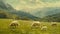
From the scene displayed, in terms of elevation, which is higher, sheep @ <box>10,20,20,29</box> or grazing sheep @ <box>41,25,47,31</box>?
sheep @ <box>10,20,20,29</box>

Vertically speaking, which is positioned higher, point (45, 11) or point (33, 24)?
point (45, 11)

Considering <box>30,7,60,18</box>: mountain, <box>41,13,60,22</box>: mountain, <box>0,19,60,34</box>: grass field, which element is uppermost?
<box>30,7,60,18</box>: mountain

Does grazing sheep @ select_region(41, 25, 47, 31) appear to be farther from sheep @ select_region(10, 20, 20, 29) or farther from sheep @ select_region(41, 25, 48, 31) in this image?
sheep @ select_region(10, 20, 20, 29)

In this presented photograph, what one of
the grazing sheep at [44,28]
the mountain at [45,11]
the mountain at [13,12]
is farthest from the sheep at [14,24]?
the grazing sheep at [44,28]

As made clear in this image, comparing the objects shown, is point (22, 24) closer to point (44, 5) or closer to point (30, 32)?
point (30, 32)

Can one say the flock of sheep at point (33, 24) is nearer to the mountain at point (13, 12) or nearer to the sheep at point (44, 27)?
the sheep at point (44, 27)

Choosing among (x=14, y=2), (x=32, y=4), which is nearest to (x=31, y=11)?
(x=32, y=4)

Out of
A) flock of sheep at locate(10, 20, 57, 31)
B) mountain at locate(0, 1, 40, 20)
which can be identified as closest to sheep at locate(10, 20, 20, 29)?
flock of sheep at locate(10, 20, 57, 31)

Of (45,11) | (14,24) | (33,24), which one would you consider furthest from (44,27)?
(14,24)

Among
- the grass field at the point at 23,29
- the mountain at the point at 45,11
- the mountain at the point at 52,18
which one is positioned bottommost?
the grass field at the point at 23,29

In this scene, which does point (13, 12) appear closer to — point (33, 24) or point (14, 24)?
point (14, 24)

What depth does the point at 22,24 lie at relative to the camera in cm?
363

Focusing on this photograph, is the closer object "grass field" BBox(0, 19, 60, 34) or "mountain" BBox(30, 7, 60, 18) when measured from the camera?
"grass field" BBox(0, 19, 60, 34)

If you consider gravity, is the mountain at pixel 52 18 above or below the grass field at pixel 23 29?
above
